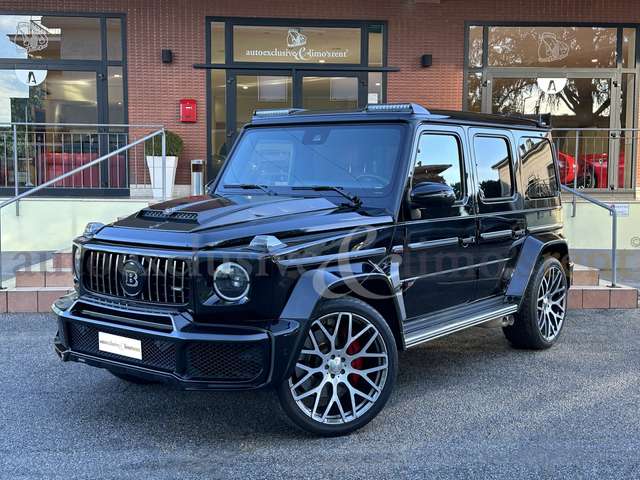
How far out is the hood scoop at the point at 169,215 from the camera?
12.6 feet

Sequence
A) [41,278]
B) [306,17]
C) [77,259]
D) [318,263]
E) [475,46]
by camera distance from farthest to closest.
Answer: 1. [475,46]
2. [306,17]
3. [41,278]
4. [77,259]
5. [318,263]

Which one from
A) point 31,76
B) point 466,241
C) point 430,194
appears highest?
point 31,76

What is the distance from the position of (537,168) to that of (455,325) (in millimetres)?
1919

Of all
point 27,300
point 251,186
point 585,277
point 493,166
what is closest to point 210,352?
point 251,186

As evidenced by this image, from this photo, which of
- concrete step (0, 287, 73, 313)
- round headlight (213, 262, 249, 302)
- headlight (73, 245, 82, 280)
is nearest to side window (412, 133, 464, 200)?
round headlight (213, 262, 249, 302)

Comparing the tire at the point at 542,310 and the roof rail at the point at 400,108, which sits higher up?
the roof rail at the point at 400,108

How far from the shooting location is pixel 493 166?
16.8 feet

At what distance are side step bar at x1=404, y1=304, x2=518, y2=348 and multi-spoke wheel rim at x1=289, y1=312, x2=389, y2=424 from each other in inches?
14.5

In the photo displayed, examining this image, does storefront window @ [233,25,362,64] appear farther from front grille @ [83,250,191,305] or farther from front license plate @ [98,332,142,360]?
front license plate @ [98,332,142,360]

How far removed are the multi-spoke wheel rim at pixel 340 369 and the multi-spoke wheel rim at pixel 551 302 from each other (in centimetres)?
229

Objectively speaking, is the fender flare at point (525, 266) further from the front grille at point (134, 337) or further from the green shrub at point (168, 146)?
the green shrub at point (168, 146)

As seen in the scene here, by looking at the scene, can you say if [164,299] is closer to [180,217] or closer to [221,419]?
[180,217]

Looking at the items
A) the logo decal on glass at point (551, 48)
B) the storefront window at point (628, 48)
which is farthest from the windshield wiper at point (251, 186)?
the storefront window at point (628, 48)

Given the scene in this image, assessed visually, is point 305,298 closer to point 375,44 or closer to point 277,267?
point 277,267
